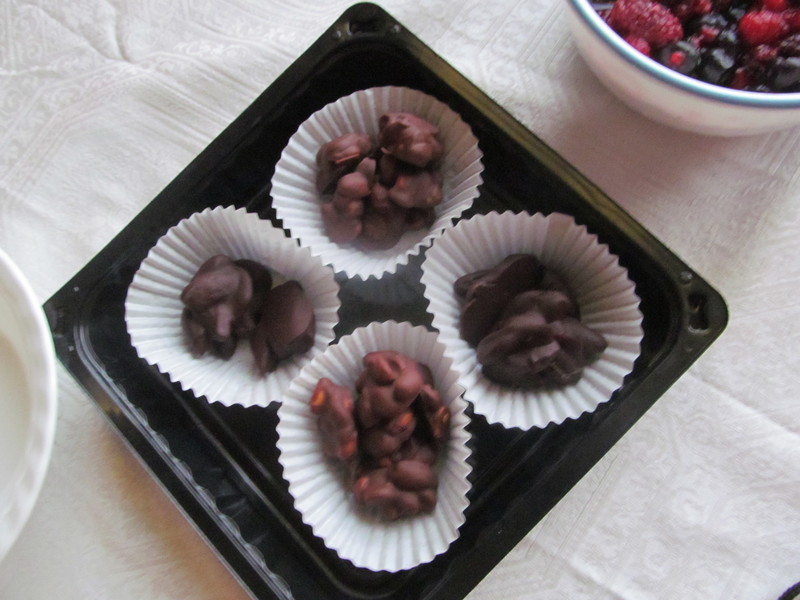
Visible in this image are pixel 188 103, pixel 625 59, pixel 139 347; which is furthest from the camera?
pixel 188 103

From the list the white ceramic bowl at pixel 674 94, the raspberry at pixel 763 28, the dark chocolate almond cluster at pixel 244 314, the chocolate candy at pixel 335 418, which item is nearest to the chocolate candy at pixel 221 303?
the dark chocolate almond cluster at pixel 244 314

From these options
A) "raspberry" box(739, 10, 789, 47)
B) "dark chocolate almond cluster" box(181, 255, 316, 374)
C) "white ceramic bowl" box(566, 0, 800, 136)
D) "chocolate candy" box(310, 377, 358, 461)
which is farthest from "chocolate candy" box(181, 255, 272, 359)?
"raspberry" box(739, 10, 789, 47)

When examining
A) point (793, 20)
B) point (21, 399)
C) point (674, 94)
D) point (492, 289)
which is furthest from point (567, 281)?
point (21, 399)

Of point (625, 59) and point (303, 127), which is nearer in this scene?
point (625, 59)

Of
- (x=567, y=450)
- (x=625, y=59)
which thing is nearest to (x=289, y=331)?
(x=567, y=450)

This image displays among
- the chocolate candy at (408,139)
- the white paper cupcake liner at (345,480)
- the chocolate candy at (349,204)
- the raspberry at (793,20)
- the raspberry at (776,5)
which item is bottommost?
the white paper cupcake liner at (345,480)

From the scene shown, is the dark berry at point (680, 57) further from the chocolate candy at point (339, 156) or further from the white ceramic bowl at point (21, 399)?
the white ceramic bowl at point (21, 399)

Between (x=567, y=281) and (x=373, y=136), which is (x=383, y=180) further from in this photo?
(x=567, y=281)

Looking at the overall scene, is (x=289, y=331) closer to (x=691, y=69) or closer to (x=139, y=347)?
(x=139, y=347)
